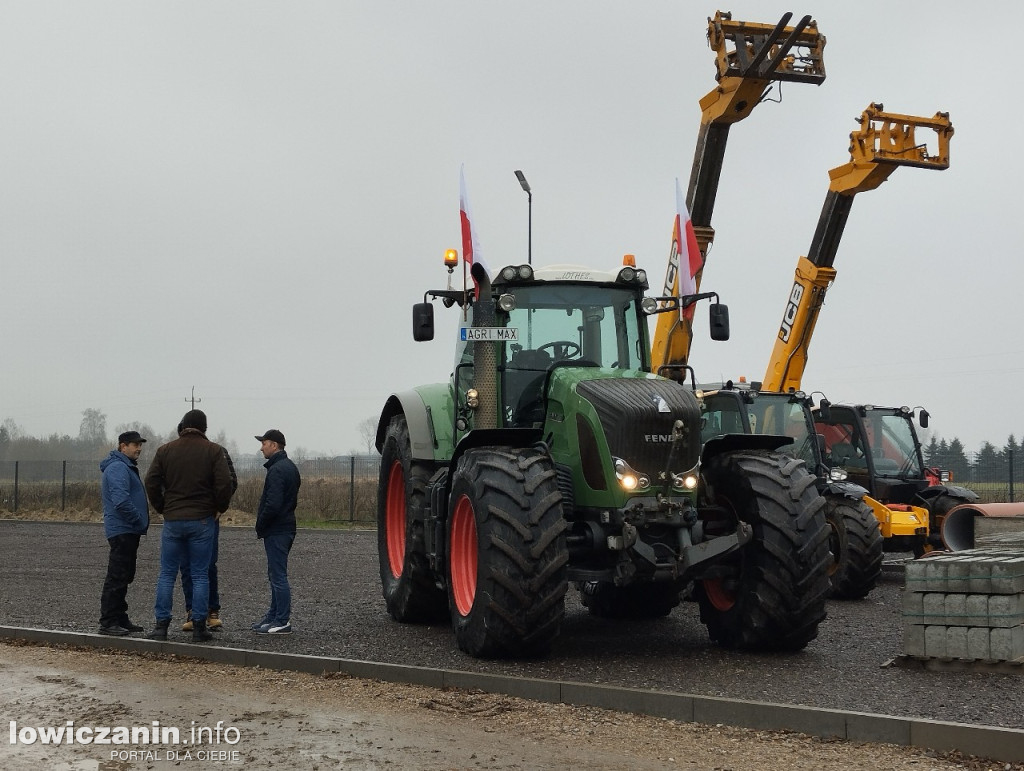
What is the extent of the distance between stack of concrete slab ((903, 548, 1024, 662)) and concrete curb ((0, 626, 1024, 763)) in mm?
2308

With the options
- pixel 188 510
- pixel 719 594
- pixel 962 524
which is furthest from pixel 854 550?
pixel 188 510

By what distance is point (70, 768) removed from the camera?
6027mm

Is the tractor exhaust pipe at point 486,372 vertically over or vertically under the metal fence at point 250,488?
over

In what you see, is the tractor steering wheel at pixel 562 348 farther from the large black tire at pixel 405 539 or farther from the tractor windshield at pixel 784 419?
the tractor windshield at pixel 784 419

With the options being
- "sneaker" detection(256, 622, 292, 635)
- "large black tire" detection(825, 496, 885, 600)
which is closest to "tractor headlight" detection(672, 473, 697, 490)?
"sneaker" detection(256, 622, 292, 635)

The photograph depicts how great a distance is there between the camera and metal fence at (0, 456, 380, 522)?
3191 centimetres

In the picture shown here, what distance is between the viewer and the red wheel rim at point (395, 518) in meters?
12.7

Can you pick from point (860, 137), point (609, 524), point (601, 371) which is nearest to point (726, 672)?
point (609, 524)

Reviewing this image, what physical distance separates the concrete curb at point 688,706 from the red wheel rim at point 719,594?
239 cm

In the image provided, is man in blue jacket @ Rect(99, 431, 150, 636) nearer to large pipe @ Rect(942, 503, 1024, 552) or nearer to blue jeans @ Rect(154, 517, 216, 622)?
blue jeans @ Rect(154, 517, 216, 622)

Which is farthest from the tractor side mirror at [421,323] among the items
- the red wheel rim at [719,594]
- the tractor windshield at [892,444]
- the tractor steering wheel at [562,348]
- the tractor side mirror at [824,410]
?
the tractor windshield at [892,444]

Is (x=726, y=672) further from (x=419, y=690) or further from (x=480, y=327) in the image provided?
(x=480, y=327)

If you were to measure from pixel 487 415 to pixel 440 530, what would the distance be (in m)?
1.08

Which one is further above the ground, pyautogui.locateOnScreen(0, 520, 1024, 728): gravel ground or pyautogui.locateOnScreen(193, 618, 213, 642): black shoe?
pyautogui.locateOnScreen(193, 618, 213, 642): black shoe
